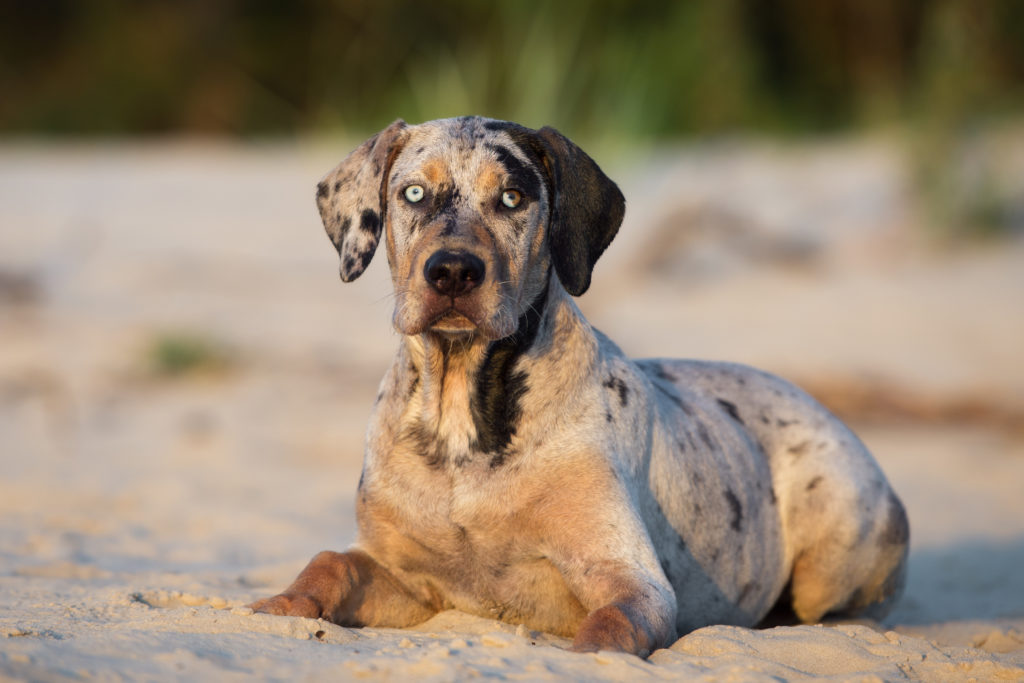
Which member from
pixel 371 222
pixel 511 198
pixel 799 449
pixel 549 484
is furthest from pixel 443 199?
pixel 799 449

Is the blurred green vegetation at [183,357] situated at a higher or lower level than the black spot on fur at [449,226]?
lower

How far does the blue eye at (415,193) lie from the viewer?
4.83m

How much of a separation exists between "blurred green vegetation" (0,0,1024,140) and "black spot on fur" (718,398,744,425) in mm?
7944

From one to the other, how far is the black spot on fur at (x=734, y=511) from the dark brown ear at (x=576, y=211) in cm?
121

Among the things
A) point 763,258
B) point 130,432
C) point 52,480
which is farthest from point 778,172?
point 52,480

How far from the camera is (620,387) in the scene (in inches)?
199

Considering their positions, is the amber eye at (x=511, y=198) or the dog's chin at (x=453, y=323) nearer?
the dog's chin at (x=453, y=323)

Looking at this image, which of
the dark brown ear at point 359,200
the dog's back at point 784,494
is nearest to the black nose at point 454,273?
the dark brown ear at point 359,200

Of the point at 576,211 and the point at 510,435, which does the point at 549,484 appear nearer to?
the point at 510,435

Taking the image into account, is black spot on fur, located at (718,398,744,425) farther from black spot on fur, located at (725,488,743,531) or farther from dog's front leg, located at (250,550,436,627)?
dog's front leg, located at (250,550,436,627)

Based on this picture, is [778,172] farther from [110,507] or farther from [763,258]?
[110,507]

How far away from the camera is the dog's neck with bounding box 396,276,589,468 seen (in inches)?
187

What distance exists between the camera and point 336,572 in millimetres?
4707

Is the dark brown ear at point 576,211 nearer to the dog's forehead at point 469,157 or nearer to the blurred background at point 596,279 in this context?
the dog's forehead at point 469,157
